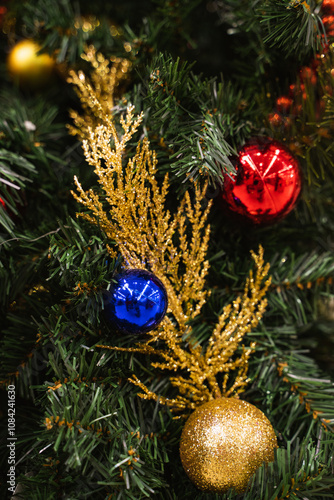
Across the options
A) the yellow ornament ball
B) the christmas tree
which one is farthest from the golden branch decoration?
the yellow ornament ball

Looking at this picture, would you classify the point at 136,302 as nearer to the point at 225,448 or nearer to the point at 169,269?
the point at 169,269

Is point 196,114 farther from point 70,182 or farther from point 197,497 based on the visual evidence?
point 197,497

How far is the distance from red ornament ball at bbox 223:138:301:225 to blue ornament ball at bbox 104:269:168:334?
149mm

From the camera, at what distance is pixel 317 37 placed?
47cm

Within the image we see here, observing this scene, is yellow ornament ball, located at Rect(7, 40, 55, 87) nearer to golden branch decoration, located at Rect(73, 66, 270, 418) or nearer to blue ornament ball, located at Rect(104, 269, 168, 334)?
golden branch decoration, located at Rect(73, 66, 270, 418)

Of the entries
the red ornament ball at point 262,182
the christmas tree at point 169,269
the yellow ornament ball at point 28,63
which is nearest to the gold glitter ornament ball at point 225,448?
the christmas tree at point 169,269

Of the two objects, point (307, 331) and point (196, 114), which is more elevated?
point (196, 114)

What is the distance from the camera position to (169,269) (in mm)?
484

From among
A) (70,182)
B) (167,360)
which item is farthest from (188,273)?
(70,182)

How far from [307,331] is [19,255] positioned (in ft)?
1.45

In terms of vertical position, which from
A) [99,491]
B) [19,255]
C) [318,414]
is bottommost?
[99,491]

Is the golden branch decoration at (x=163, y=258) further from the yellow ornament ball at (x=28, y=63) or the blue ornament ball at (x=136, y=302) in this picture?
the yellow ornament ball at (x=28, y=63)

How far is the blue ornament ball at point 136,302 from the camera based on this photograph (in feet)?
1.44

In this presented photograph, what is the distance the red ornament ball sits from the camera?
484 millimetres
